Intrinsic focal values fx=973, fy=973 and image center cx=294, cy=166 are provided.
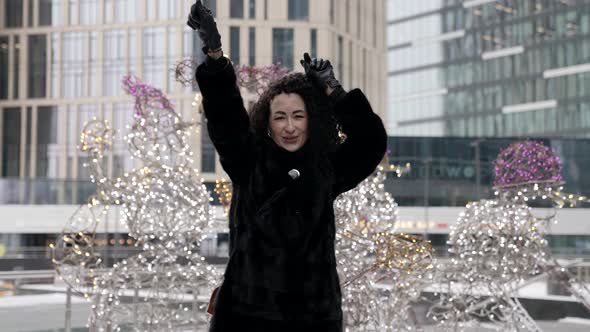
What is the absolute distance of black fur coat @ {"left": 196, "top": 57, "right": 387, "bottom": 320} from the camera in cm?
246

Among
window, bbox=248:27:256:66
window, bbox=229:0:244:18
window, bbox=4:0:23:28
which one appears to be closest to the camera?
window, bbox=229:0:244:18

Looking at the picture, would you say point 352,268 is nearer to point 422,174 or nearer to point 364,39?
point 422,174

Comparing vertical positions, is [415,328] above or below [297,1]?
below

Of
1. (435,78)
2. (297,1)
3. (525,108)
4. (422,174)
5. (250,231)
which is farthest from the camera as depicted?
(435,78)

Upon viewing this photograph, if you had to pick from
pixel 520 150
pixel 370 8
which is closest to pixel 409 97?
pixel 370 8

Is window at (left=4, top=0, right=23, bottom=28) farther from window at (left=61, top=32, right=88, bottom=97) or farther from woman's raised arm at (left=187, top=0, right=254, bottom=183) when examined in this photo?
woman's raised arm at (left=187, top=0, right=254, bottom=183)

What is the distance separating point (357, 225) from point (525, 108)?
56.5m

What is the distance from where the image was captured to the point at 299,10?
1479 inches

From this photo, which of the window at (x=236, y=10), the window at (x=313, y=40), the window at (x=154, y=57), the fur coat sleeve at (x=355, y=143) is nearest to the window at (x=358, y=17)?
the window at (x=313, y=40)

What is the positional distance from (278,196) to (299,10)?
117ft

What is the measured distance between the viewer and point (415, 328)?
6.40 m

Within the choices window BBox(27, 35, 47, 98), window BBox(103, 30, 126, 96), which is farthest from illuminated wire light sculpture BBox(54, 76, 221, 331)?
window BBox(27, 35, 47, 98)

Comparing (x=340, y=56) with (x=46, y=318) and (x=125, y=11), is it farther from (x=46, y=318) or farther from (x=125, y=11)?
(x=46, y=318)

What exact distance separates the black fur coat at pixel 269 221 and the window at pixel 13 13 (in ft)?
129
